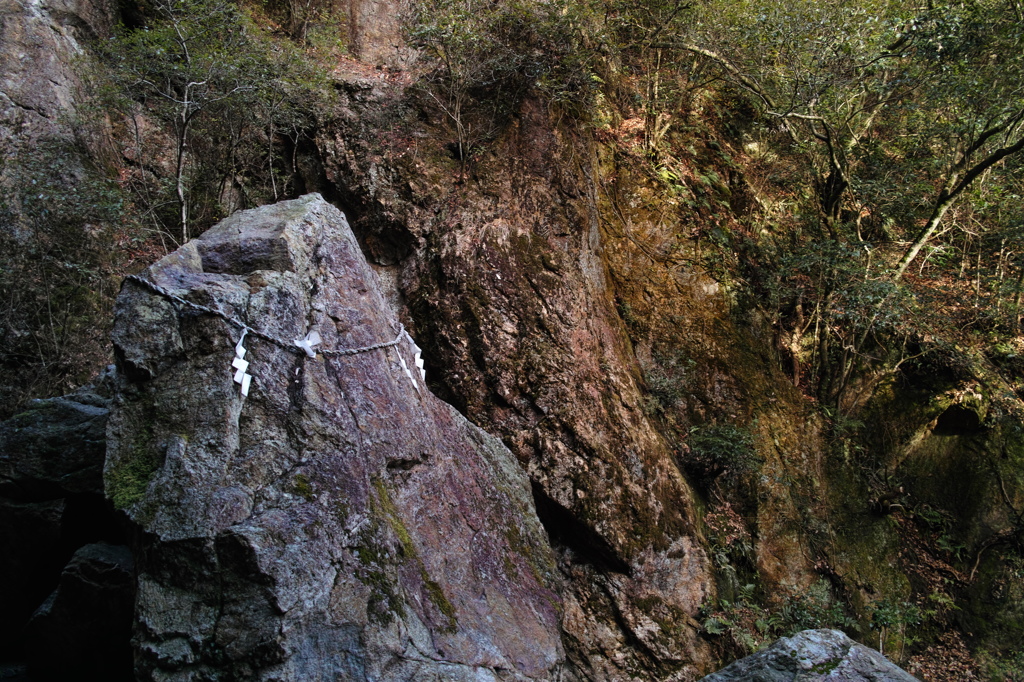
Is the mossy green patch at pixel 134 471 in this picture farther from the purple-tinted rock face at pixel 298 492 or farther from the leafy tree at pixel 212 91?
the leafy tree at pixel 212 91

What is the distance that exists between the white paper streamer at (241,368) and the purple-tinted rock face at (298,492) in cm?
6

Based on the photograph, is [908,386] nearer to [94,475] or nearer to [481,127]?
[481,127]

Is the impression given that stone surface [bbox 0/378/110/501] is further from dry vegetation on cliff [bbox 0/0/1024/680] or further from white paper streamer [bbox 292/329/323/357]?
dry vegetation on cliff [bbox 0/0/1024/680]

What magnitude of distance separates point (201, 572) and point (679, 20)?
9991 millimetres

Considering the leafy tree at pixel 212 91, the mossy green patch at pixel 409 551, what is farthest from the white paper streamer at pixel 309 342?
the leafy tree at pixel 212 91

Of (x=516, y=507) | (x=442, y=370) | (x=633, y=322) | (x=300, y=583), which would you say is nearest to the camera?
(x=300, y=583)

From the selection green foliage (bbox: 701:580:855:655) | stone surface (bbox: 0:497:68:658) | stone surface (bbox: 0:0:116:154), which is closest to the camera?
stone surface (bbox: 0:497:68:658)

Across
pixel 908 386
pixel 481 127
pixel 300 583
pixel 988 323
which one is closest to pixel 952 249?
pixel 988 323

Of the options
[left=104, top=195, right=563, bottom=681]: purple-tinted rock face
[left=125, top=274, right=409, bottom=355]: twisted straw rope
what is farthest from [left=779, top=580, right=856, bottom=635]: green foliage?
[left=125, top=274, right=409, bottom=355]: twisted straw rope

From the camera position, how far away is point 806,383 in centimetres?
1020

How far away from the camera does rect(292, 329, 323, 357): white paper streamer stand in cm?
429

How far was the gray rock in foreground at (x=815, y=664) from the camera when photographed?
10.1 ft

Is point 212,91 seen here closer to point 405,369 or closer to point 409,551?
point 405,369

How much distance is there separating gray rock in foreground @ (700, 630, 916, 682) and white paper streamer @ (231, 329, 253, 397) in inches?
128
